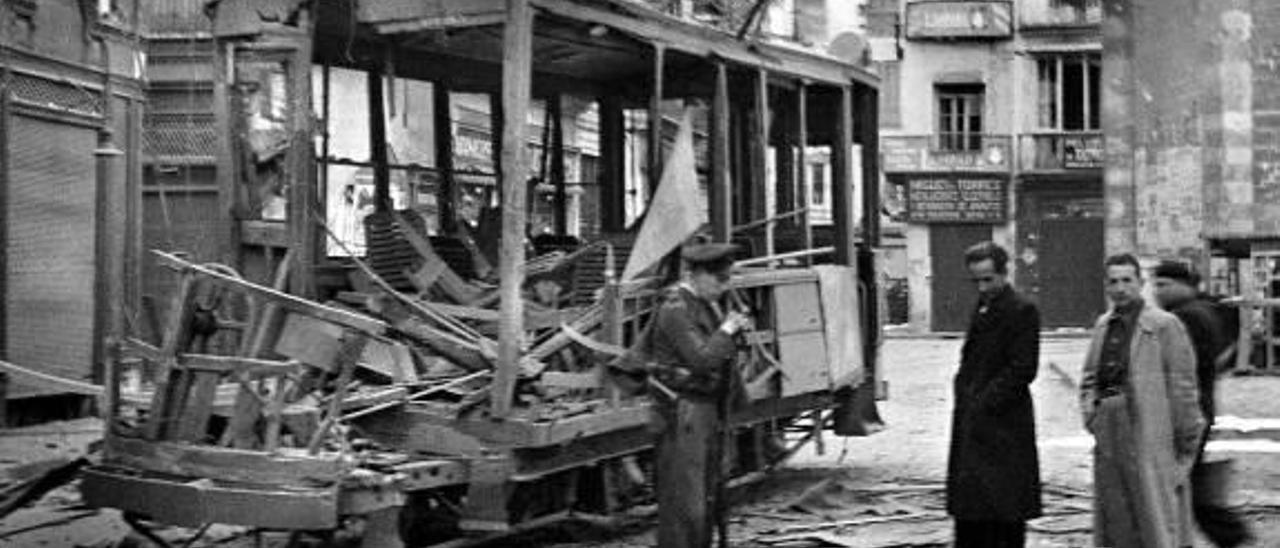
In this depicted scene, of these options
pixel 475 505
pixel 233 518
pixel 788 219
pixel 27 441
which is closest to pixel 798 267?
pixel 788 219

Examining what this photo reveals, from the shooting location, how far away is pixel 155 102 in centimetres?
2181

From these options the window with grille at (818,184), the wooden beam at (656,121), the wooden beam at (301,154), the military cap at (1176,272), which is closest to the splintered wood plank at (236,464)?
the wooden beam at (301,154)

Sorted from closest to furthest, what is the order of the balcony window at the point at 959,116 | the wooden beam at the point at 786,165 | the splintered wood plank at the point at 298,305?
the splintered wood plank at the point at 298,305 → the wooden beam at the point at 786,165 → the balcony window at the point at 959,116

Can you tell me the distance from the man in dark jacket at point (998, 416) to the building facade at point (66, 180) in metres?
9.18

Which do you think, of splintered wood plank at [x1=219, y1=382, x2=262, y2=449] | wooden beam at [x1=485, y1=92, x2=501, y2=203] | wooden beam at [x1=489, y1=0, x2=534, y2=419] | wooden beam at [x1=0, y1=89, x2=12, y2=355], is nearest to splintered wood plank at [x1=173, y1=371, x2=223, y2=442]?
splintered wood plank at [x1=219, y1=382, x2=262, y2=449]

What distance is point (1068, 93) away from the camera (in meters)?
43.2

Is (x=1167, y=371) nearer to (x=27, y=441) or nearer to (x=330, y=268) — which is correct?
(x=330, y=268)

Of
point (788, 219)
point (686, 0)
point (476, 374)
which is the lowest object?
point (476, 374)

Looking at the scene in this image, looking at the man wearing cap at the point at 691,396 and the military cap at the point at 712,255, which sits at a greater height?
the military cap at the point at 712,255

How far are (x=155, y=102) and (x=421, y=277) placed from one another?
12.8 m

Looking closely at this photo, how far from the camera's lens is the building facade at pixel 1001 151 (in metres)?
42.6

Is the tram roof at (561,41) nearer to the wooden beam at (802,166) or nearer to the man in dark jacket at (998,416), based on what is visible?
the wooden beam at (802,166)

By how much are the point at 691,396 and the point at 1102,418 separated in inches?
75.3

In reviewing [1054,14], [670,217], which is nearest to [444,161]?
[670,217]
